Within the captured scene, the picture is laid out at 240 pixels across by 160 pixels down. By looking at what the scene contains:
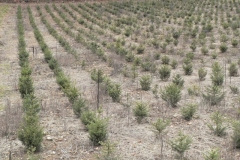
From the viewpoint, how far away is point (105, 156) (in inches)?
270

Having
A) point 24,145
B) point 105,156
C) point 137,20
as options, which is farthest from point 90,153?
point 137,20

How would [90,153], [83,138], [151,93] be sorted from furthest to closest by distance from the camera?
[151,93] < [83,138] < [90,153]

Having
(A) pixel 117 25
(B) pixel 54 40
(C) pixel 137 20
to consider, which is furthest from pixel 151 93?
(C) pixel 137 20

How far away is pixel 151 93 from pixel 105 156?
4584 mm

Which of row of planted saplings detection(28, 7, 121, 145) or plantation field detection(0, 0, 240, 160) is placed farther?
row of planted saplings detection(28, 7, 121, 145)

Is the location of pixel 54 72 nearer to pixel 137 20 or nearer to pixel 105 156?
pixel 105 156

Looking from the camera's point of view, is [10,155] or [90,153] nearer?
[10,155]

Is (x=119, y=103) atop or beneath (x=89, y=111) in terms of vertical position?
beneath

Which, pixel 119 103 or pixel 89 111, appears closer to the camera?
pixel 89 111

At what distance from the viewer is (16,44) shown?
19.7 m

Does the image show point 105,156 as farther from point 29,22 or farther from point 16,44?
point 29,22

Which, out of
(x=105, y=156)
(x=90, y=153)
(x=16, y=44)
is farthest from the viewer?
(x=16, y=44)

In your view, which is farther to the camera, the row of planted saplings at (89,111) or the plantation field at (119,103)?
the row of planted saplings at (89,111)

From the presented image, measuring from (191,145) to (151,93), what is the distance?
148 inches
